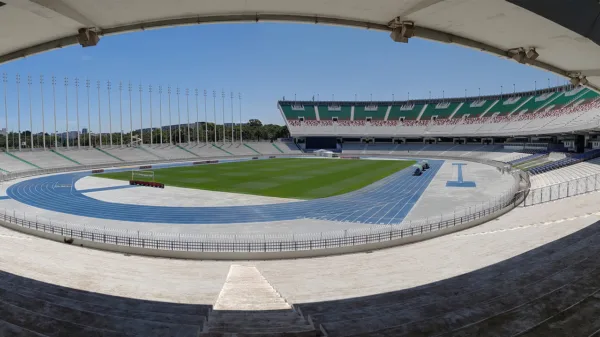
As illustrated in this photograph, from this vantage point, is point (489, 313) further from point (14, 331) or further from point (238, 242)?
point (238, 242)

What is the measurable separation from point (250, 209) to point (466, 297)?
19155 mm

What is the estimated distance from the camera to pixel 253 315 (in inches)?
301

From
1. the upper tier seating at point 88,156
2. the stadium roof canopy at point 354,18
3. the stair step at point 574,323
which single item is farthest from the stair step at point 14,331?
the upper tier seating at point 88,156

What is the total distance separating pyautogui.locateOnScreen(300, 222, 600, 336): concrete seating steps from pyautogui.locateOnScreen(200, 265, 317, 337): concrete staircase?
21.8 inches

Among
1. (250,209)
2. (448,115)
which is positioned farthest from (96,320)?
(448,115)

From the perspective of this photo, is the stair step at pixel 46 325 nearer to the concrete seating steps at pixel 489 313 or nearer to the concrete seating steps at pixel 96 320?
the concrete seating steps at pixel 96 320

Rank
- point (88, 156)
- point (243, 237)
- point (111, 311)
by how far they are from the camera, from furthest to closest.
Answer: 1. point (88, 156)
2. point (243, 237)
3. point (111, 311)

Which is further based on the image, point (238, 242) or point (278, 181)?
point (278, 181)

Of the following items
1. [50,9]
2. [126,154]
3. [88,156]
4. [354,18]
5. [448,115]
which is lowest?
[88,156]

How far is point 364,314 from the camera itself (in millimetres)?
7473

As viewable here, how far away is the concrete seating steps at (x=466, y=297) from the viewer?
639 cm

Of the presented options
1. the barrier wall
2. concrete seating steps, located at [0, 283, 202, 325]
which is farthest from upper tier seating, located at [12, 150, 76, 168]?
concrete seating steps, located at [0, 283, 202, 325]

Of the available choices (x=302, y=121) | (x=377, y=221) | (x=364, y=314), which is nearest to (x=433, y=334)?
(x=364, y=314)

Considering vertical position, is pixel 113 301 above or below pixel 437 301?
below
